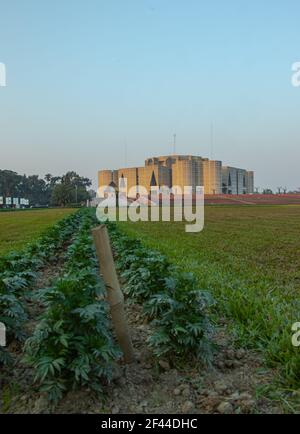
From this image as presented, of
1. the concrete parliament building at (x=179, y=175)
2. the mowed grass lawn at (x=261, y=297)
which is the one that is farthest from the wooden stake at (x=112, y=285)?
the concrete parliament building at (x=179, y=175)

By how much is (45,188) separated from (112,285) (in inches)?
5756

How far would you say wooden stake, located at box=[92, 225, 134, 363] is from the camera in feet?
8.98

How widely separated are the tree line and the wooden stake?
338ft

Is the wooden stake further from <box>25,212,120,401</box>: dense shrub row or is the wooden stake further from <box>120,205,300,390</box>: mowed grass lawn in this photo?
<box>120,205,300,390</box>: mowed grass lawn

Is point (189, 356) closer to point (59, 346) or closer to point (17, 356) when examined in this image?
point (59, 346)

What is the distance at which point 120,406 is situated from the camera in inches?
95.0

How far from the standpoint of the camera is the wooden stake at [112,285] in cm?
274

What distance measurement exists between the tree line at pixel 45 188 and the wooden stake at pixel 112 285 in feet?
338

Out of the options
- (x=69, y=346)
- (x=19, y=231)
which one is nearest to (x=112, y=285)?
(x=69, y=346)
